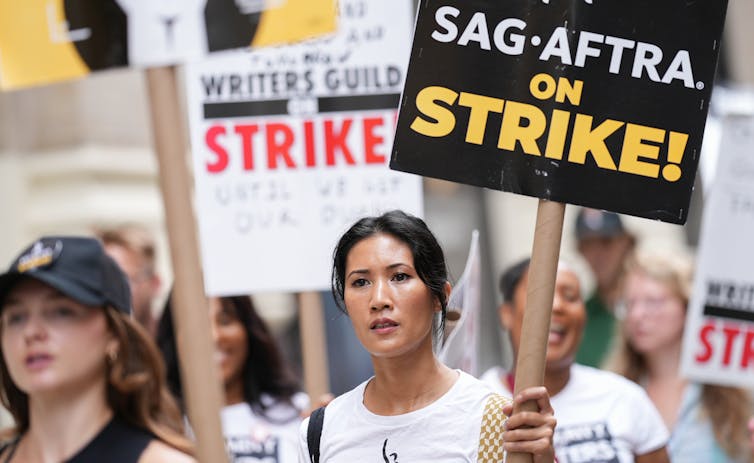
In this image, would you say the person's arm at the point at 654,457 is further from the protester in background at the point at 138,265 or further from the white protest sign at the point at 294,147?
the protester in background at the point at 138,265

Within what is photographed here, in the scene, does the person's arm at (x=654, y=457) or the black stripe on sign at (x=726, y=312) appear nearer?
the person's arm at (x=654, y=457)

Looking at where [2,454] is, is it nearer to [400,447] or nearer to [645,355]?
[400,447]

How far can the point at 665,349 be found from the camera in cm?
616

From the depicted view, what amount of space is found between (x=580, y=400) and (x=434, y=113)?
5.63 ft

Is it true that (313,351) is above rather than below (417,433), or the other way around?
below

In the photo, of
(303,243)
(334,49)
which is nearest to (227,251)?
(303,243)

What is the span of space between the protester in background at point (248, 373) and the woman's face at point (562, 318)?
87cm

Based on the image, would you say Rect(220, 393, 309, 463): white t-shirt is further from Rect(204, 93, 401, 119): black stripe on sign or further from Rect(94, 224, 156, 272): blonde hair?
Rect(94, 224, 156, 272): blonde hair

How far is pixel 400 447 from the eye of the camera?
2889 millimetres

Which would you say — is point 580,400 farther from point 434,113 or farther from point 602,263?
point 602,263

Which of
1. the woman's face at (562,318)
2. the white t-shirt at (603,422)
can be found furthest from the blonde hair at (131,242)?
the white t-shirt at (603,422)

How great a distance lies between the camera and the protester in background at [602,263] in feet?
23.8

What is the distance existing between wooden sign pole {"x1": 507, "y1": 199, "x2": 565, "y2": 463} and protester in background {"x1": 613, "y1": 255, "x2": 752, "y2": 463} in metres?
2.87

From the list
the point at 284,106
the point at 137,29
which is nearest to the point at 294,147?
the point at 284,106
